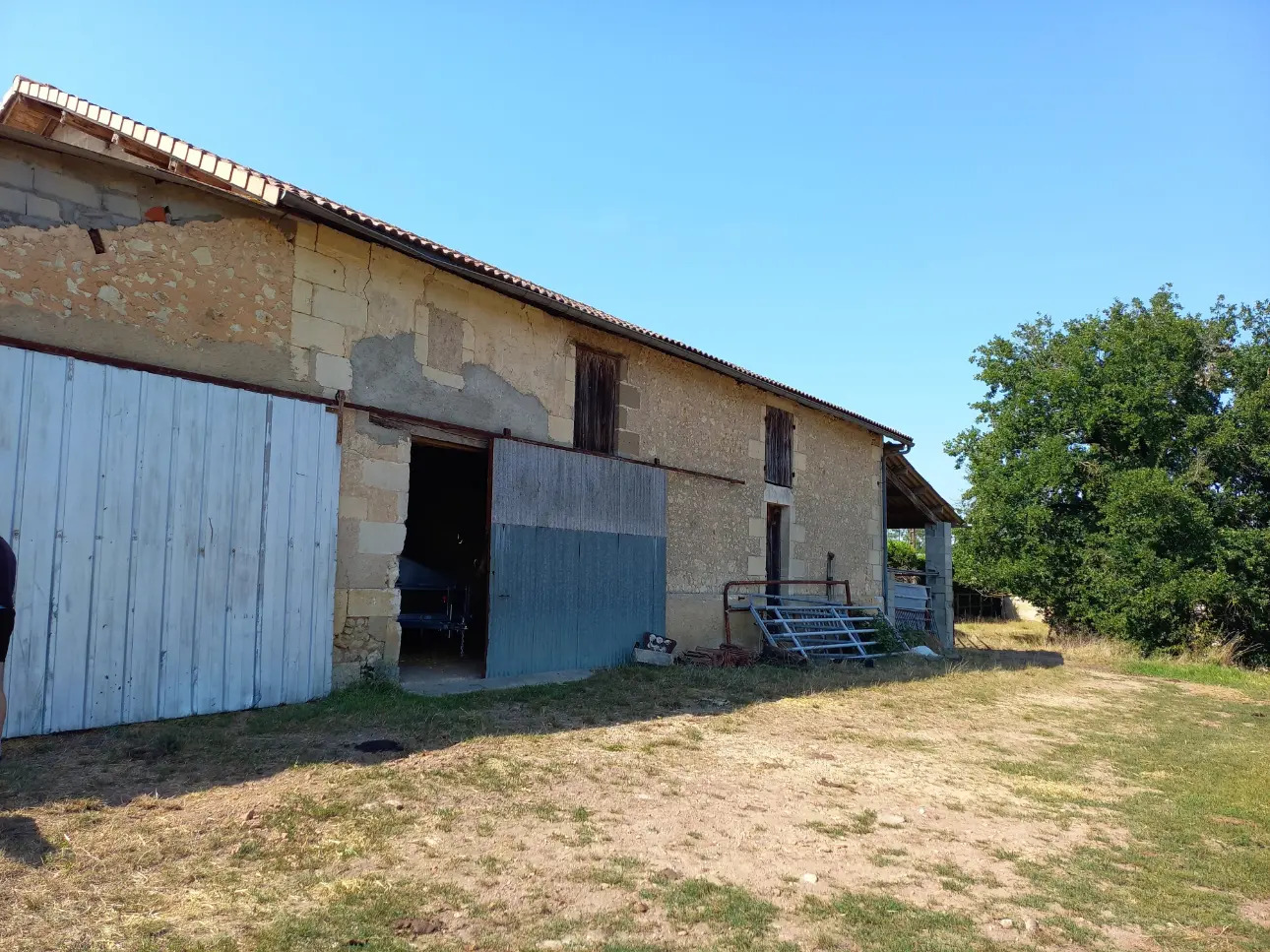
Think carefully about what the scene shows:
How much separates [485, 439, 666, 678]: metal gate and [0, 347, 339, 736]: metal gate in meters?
2.02

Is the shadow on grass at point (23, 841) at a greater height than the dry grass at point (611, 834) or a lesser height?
greater

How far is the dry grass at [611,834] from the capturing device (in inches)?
120

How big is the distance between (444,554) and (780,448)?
5534 mm

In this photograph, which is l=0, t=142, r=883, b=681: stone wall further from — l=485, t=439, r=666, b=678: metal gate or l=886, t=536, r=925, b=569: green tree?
l=886, t=536, r=925, b=569: green tree

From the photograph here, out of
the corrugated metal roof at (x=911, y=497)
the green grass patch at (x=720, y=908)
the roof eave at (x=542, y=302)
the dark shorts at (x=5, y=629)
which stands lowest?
the green grass patch at (x=720, y=908)

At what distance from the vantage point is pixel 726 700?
8148 mm

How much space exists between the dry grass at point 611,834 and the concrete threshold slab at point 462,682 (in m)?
0.63

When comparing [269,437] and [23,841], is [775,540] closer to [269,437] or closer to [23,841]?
[269,437]

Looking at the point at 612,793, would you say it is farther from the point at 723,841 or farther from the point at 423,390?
the point at 423,390

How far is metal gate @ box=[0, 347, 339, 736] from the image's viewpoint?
529 cm

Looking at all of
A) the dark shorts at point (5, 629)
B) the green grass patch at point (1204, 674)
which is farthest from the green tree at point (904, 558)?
the dark shorts at point (5, 629)

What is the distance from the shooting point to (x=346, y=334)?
7.29 metres

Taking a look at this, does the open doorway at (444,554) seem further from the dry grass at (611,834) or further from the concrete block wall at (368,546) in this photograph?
the dry grass at (611,834)

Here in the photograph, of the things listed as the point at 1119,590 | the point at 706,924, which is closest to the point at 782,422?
the point at 1119,590
